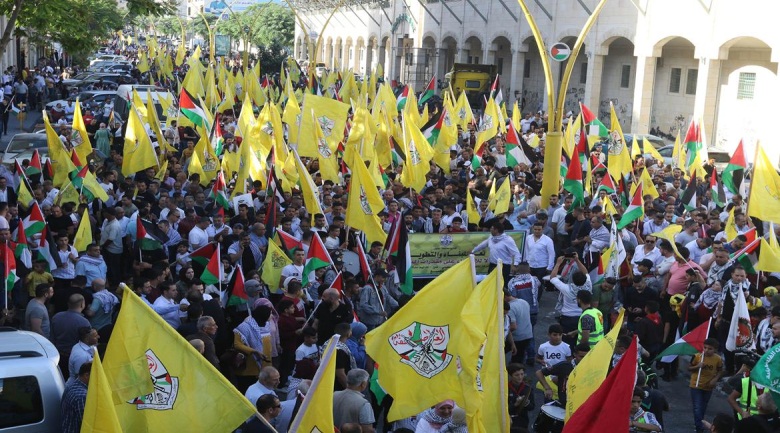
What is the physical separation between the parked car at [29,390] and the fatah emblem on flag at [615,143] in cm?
1315

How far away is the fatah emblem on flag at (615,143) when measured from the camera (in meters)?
18.5

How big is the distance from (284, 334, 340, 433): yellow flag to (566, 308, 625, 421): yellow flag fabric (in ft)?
6.78

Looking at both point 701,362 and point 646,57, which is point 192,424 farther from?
point 646,57

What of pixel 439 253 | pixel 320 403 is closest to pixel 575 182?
pixel 439 253

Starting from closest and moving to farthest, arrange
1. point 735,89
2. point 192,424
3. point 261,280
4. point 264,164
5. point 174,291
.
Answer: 1. point 192,424
2. point 174,291
3. point 261,280
4. point 264,164
5. point 735,89

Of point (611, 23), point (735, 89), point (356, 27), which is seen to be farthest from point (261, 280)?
point (356, 27)

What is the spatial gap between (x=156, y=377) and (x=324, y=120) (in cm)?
1153

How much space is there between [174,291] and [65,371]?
4.12 feet

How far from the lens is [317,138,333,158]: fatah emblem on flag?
16844 millimetres

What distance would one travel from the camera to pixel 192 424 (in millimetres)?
6492

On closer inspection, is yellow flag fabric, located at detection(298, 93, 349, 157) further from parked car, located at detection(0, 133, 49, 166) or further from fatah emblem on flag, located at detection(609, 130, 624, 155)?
parked car, located at detection(0, 133, 49, 166)

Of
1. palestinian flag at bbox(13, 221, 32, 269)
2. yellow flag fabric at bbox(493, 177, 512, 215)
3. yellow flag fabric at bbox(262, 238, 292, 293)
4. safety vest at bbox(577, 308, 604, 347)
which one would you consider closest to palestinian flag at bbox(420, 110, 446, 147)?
yellow flag fabric at bbox(493, 177, 512, 215)

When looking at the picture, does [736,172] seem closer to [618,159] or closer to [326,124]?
[618,159]

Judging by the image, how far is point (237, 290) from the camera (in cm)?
1041
